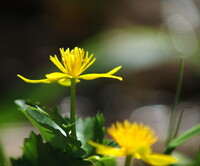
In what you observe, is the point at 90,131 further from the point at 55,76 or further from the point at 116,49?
the point at 116,49

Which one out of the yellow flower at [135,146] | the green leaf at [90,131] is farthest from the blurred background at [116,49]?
the yellow flower at [135,146]

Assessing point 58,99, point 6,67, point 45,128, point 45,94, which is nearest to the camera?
point 45,128

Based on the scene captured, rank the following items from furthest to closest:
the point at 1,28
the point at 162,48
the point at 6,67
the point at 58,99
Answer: the point at 1,28, the point at 6,67, the point at 58,99, the point at 162,48

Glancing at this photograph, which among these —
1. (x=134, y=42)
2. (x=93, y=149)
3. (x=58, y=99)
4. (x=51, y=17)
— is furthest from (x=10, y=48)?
(x=93, y=149)

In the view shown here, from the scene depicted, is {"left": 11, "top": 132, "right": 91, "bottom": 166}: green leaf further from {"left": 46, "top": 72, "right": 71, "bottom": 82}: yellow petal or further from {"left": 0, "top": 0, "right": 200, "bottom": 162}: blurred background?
{"left": 0, "top": 0, "right": 200, "bottom": 162}: blurred background

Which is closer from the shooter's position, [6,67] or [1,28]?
[6,67]

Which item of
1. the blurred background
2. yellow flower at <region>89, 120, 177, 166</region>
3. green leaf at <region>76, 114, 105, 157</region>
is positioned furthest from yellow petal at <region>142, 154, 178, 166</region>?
the blurred background

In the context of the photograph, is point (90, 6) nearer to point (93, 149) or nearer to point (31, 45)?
point (31, 45)

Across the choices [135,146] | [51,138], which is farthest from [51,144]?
[135,146]
